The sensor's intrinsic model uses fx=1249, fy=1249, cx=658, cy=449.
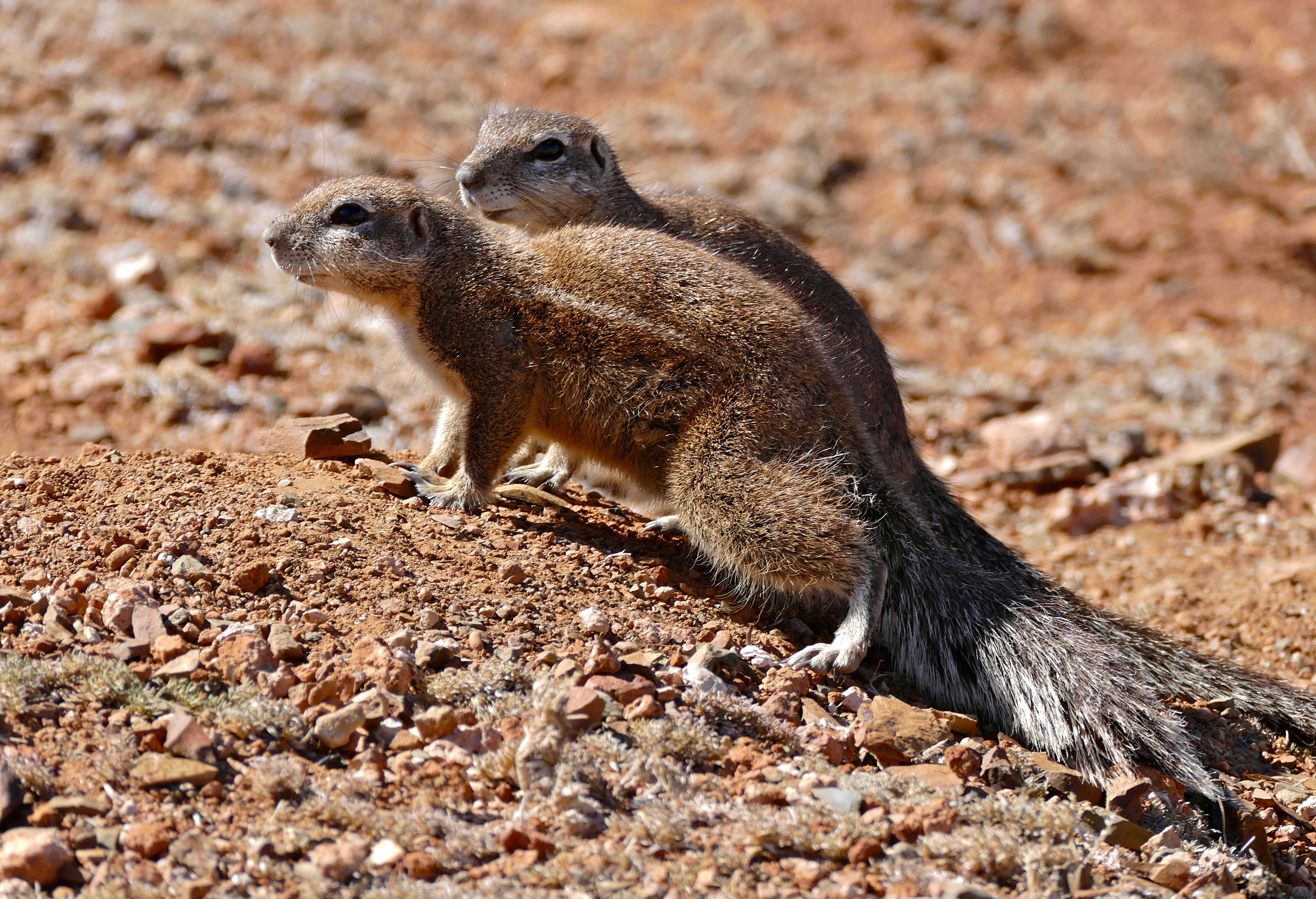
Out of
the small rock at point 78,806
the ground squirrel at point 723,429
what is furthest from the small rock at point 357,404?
the small rock at point 78,806

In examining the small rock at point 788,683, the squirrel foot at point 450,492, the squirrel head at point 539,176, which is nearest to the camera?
the small rock at point 788,683

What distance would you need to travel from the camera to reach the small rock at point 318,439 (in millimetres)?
5930

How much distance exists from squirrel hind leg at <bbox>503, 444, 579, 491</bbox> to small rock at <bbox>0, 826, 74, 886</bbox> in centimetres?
313

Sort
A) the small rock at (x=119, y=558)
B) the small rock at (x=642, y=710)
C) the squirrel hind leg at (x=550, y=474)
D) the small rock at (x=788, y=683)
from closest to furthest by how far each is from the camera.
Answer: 1. the small rock at (x=642, y=710)
2. the small rock at (x=788, y=683)
3. the small rock at (x=119, y=558)
4. the squirrel hind leg at (x=550, y=474)

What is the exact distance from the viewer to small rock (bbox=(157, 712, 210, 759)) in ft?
12.5

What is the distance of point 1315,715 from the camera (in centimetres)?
540

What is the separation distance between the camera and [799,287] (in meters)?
6.80

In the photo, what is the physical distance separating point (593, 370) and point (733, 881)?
2479 mm

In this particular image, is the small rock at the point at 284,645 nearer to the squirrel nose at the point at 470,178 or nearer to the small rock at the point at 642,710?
the small rock at the point at 642,710

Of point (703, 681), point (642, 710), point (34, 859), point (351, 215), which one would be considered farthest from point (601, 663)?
point (351, 215)

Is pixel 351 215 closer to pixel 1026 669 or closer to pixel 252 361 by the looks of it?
pixel 252 361

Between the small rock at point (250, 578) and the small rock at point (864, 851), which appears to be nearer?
the small rock at point (864, 851)

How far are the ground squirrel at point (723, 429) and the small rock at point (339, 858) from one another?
196 centimetres

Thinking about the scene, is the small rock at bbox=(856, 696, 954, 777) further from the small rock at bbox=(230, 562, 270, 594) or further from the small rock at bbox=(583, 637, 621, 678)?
the small rock at bbox=(230, 562, 270, 594)
